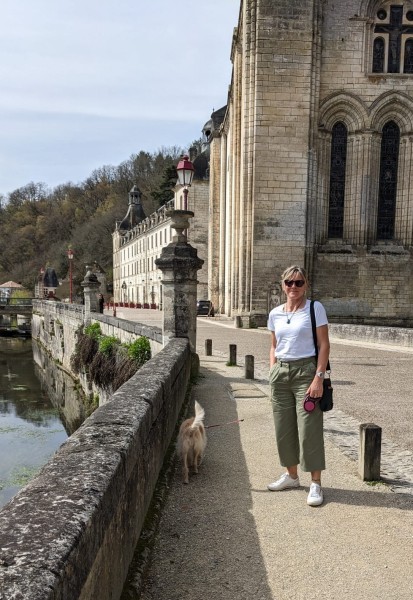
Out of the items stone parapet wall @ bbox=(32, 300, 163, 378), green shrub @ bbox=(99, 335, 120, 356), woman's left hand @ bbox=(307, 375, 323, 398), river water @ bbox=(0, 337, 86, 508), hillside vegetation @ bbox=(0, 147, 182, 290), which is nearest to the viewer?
woman's left hand @ bbox=(307, 375, 323, 398)

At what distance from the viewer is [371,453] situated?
367 cm

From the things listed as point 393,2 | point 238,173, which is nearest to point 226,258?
point 238,173

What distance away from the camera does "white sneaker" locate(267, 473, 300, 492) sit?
3480 mm

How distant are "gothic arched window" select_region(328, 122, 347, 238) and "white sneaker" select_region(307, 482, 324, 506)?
17141 millimetres

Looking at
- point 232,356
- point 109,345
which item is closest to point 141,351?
point 232,356

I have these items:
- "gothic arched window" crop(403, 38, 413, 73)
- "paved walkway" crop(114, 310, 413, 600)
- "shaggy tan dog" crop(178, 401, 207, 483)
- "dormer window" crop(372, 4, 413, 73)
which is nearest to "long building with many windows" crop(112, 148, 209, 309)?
"dormer window" crop(372, 4, 413, 73)

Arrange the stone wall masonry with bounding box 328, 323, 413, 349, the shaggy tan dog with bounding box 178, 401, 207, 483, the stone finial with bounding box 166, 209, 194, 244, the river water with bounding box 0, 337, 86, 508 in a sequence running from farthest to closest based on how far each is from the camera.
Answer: the stone wall masonry with bounding box 328, 323, 413, 349
the river water with bounding box 0, 337, 86, 508
the stone finial with bounding box 166, 209, 194, 244
the shaggy tan dog with bounding box 178, 401, 207, 483

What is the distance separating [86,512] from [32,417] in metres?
16.7

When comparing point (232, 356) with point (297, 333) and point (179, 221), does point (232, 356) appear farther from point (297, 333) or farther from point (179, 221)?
point (297, 333)

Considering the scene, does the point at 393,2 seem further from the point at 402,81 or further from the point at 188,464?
the point at 188,464

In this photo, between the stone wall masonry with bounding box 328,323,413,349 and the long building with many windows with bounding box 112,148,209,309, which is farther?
the long building with many windows with bounding box 112,148,209,309

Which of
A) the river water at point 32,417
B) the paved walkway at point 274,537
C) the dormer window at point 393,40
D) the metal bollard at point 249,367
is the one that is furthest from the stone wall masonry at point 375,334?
the dormer window at point 393,40

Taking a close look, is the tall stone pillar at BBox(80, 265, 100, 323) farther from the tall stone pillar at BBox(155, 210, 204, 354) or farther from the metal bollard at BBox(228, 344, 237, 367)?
the tall stone pillar at BBox(155, 210, 204, 354)

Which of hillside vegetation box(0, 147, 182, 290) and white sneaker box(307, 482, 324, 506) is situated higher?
hillside vegetation box(0, 147, 182, 290)
